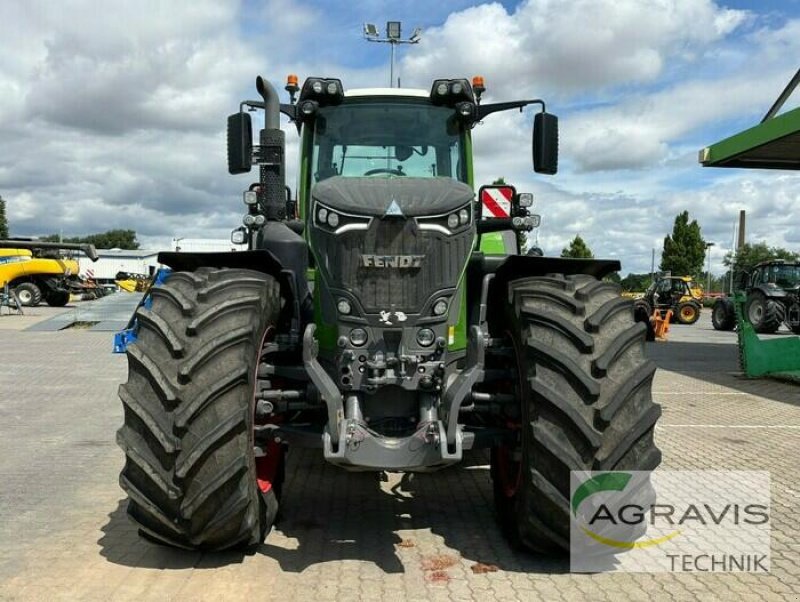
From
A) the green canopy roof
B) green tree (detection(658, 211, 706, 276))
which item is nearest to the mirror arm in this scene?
the green canopy roof

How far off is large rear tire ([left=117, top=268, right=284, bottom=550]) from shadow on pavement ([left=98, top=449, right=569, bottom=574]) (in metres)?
0.41

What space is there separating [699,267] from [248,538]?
6382cm

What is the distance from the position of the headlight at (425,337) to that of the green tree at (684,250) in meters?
61.5

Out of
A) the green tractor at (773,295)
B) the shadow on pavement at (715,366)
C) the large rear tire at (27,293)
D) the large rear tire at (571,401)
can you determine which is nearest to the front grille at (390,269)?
the large rear tire at (571,401)

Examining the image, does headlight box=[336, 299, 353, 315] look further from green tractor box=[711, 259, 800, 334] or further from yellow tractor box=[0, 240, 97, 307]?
yellow tractor box=[0, 240, 97, 307]

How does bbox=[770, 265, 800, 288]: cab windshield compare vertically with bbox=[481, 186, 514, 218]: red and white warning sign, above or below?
below

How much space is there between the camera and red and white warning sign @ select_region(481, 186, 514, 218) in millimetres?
5805

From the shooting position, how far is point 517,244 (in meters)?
6.83

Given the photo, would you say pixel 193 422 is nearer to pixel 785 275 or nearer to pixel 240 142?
pixel 240 142

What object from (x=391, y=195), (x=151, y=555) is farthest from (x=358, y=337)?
(x=151, y=555)

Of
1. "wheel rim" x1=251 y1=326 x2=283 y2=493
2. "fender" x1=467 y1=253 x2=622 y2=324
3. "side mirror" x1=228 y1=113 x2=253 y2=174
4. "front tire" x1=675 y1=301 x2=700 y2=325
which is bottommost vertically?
"front tire" x1=675 y1=301 x2=700 y2=325

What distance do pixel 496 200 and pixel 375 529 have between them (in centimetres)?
266

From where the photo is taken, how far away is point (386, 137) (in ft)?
17.4

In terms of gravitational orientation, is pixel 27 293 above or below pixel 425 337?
below
